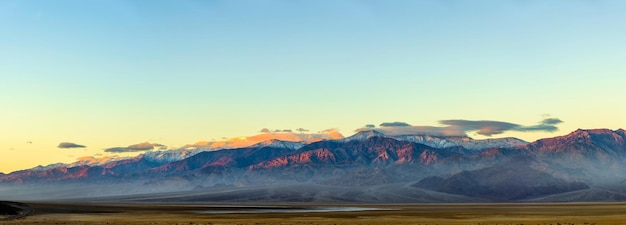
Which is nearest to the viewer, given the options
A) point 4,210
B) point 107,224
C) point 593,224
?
point 593,224

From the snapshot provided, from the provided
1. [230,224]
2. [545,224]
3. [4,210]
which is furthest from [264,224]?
[4,210]

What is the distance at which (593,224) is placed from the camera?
99.0 m

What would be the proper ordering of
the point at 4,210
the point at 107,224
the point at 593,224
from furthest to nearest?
1. the point at 4,210
2. the point at 107,224
3. the point at 593,224

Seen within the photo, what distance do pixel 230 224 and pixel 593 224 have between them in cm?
5221

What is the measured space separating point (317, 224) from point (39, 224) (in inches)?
1575

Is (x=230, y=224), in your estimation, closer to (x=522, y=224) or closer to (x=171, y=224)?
(x=171, y=224)

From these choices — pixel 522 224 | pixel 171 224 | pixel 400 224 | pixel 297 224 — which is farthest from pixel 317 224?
pixel 522 224

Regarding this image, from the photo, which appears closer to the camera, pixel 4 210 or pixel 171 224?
pixel 171 224

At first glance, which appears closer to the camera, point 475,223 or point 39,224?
point 39,224

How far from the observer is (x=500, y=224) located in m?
103

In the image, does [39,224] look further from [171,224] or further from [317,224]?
[317,224]

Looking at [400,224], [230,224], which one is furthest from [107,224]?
[400,224]

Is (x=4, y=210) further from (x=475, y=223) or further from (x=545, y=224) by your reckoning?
(x=545, y=224)

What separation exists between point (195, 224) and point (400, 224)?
30.2 m
